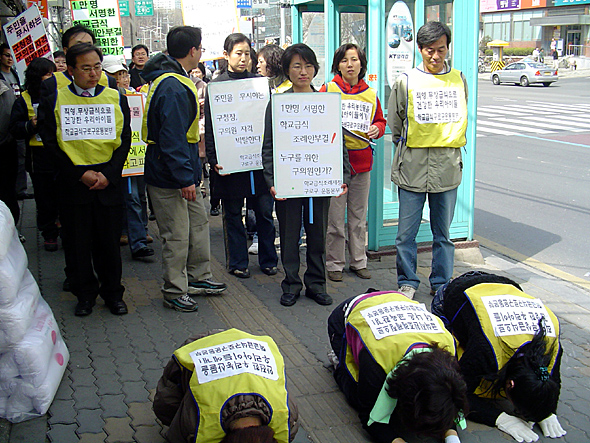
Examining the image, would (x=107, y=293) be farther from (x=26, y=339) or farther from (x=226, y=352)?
(x=226, y=352)

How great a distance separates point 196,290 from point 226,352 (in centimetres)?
244

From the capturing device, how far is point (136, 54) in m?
8.30

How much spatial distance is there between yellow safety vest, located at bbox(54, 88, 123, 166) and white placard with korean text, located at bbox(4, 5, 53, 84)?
4815mm

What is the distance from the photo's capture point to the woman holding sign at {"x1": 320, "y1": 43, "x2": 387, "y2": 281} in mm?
5316

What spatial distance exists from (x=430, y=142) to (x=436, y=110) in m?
0.25

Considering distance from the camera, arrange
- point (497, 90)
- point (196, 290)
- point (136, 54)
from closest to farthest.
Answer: point (196, 290), point (136, 54), point (497, 90)

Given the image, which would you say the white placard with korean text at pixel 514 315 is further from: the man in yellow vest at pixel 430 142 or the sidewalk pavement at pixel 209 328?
the man in yellow vest at pixel 430 142

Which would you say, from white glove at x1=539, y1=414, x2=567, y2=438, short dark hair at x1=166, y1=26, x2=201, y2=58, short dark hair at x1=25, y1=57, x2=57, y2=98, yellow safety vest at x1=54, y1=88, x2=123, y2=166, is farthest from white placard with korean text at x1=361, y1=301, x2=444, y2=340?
short dark hair at x1=25, y1=57, x2=57, y2=98

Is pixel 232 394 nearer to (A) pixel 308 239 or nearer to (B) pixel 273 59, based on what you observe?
(A) pixel 308 239

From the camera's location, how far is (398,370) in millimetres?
2789

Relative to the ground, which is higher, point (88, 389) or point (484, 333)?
point (484, 333)

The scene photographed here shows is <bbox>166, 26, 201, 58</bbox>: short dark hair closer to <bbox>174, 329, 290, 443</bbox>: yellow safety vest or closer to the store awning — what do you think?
<bbox>174, 329, 290, 443</bbox>: yellow safety vest

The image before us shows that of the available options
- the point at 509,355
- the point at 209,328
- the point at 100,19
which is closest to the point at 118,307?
the point at 209,328

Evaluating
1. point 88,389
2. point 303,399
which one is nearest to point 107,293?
point 88,389
